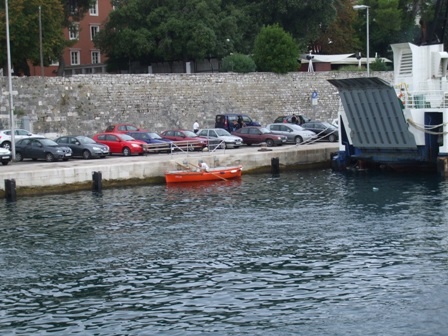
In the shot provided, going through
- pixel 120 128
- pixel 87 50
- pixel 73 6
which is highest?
pixel 73 6

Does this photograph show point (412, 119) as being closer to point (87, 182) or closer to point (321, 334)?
point (87, 182)

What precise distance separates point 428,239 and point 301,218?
5.32 meters

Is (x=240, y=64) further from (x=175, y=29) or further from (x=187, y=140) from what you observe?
(x=187, y=140)

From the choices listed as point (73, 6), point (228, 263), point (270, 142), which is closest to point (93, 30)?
point (73, 6)

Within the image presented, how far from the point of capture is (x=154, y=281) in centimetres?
2122

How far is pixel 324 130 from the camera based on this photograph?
51.9m

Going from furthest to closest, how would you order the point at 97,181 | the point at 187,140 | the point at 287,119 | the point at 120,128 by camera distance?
the point at 287,119
the point at 120,128
the point at 187,140
the point at 97,181

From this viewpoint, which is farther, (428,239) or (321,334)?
(428,239)

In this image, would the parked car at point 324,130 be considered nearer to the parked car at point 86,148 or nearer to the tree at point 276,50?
the tree at point 276,50

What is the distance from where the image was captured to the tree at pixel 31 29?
57344mm

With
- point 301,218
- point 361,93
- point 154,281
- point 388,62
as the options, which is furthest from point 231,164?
point 388,62

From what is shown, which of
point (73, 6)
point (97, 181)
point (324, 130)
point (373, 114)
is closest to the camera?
point (97, 181)

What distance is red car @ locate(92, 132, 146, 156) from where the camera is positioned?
148ft

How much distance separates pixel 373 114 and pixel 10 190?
55.9 feet
